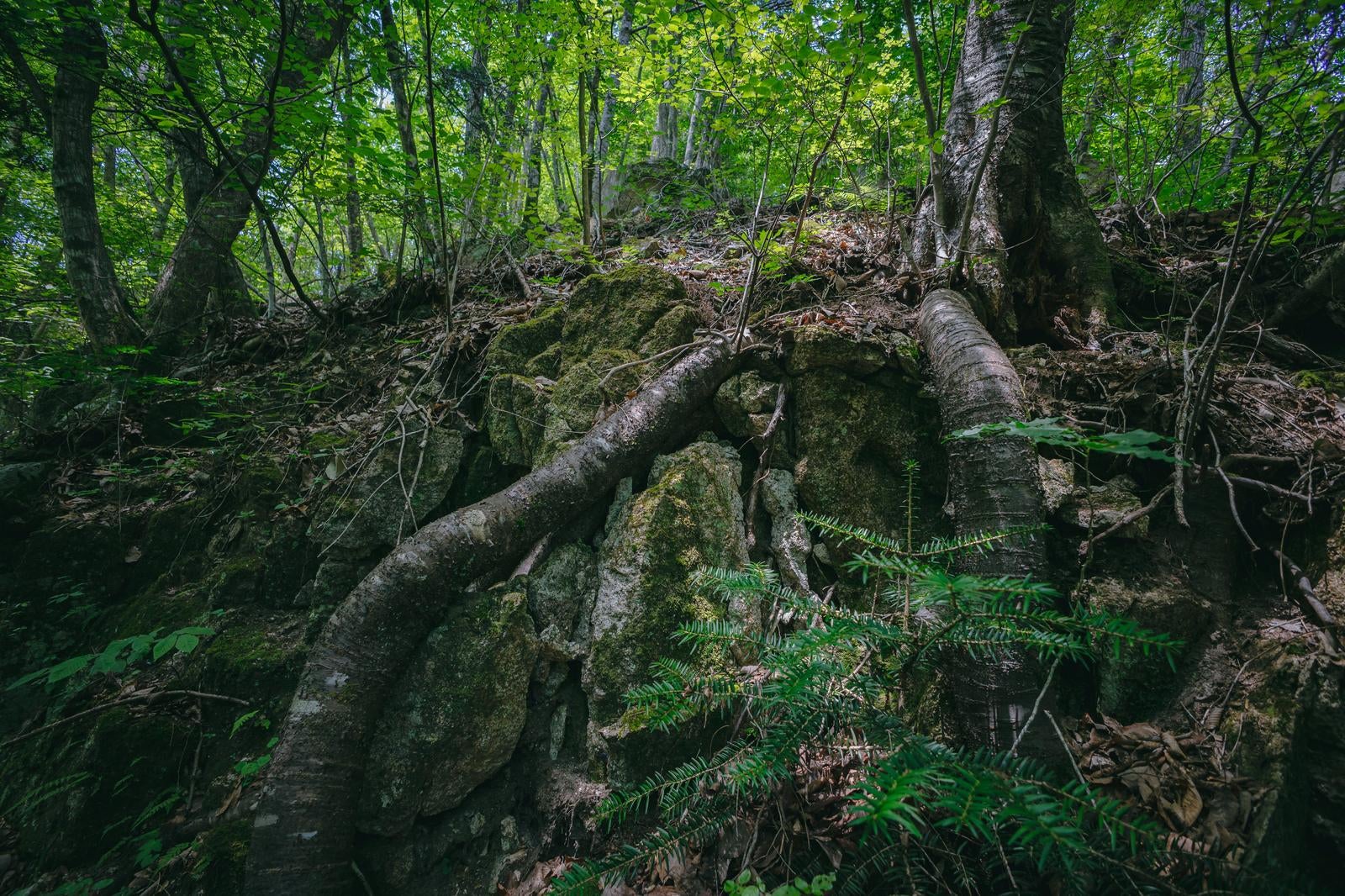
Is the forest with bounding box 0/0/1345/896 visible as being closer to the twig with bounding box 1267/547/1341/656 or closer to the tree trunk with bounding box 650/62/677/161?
the twig with bounding box 1267/547/1341/656

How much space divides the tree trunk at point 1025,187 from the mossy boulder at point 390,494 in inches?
155

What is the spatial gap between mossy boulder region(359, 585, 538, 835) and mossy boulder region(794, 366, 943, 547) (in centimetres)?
189

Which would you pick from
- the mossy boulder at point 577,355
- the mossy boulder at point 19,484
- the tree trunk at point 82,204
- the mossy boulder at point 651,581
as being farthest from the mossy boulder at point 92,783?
the tree trunk at point 82,204

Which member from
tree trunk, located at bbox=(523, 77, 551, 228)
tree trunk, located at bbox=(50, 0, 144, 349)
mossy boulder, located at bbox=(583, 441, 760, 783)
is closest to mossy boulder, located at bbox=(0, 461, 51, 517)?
tree trunk, located at bbox=(50, 0, 144, 349)

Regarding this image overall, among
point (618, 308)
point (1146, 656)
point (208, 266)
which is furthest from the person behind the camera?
point (208, 266)

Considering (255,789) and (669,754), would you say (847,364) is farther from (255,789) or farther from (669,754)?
(255,789)

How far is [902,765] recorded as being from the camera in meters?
0.96

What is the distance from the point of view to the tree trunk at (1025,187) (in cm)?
331

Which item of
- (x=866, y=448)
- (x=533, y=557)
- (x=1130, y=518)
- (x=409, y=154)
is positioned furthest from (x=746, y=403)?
(x=409, y=154)

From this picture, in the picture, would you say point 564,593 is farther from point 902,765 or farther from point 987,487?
point 987,487

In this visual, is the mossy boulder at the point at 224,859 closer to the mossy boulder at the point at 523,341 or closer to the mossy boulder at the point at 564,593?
the mossy boulder at the point at 564,593

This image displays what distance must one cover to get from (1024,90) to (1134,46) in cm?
205

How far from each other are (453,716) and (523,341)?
2.89 m

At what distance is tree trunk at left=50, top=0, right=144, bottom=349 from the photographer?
4.98 metres
